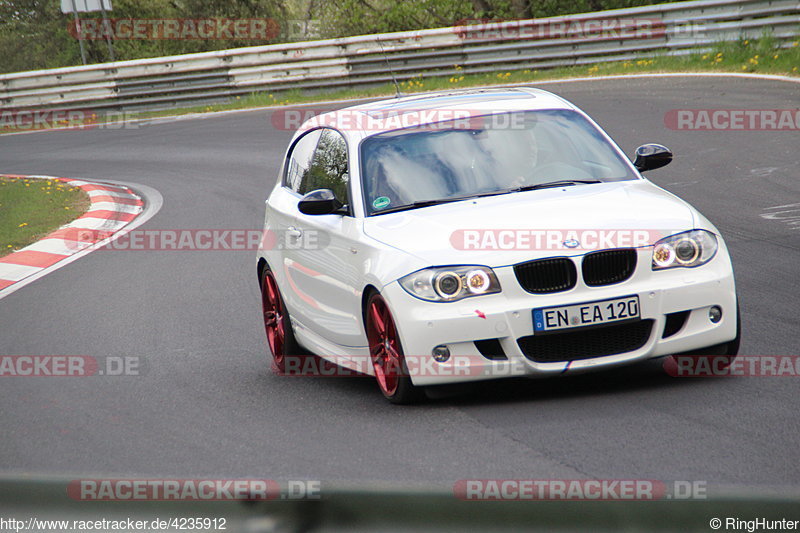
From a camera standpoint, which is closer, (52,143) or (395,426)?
(395,426)

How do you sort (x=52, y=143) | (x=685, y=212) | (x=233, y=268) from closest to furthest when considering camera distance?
(x=685, y=212)
(x=233, y=268)
(x=52, y=143)

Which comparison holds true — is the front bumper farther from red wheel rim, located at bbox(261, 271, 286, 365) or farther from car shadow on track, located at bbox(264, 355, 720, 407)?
red wheel rim, located at bbox(261, 271, 286, 365)

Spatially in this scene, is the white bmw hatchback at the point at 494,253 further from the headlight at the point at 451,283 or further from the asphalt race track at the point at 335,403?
the asphalt race track at the point at 335,403

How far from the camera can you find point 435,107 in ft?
23.4

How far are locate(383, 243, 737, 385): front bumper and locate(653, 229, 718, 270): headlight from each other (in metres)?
0.04

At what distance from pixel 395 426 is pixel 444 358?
1.30 ft

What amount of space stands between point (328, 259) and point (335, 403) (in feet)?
2.72

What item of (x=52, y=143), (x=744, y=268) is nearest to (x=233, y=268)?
(x=744, y=268)

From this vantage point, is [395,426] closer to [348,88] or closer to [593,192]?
[593,192]

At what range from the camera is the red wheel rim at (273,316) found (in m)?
7.75

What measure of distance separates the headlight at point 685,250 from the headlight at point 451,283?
82 cm

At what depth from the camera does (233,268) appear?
11.3 meters

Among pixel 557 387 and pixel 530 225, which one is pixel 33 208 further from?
pixel 530 225

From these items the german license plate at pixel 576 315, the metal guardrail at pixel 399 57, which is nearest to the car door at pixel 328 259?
the german license plate at pixel 576 315
